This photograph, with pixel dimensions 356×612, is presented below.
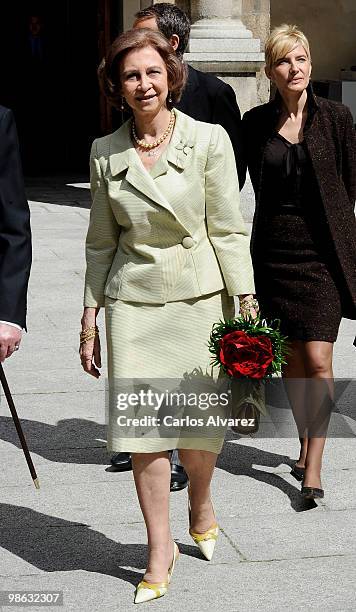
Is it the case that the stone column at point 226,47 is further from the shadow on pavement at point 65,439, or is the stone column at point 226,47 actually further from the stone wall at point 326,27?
the stone wall at point 326,27

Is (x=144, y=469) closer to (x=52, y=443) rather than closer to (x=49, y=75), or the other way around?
(x=52, y=443)

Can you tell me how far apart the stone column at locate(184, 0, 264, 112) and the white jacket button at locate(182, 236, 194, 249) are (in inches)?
376

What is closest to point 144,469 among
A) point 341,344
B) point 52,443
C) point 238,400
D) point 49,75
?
point 238,400

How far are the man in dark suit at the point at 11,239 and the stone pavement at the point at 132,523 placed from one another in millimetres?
849

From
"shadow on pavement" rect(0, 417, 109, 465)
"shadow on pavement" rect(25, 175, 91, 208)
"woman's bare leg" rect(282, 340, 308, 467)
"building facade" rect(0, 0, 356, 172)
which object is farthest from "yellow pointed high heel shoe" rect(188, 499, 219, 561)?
"building facade" rect(0, 0, 356, 172)

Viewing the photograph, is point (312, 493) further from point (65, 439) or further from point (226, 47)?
point (226, 47)

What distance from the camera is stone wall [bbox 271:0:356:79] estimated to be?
74.3ft

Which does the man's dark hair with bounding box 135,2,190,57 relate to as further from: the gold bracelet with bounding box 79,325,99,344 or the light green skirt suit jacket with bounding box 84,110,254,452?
the gold bracelet with bounding box 79,325,99,344

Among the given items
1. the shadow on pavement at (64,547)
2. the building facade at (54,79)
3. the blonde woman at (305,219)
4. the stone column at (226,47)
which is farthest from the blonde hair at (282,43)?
the building facade at (54,79)

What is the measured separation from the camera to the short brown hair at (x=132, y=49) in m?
4.32

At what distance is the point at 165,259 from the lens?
439cm

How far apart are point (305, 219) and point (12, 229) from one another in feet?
5.02

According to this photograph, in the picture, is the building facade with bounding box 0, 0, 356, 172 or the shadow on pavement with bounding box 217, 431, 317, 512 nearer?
the shadow on pavement with bounding box 217, 431, 317, 512

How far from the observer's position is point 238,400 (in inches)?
179
